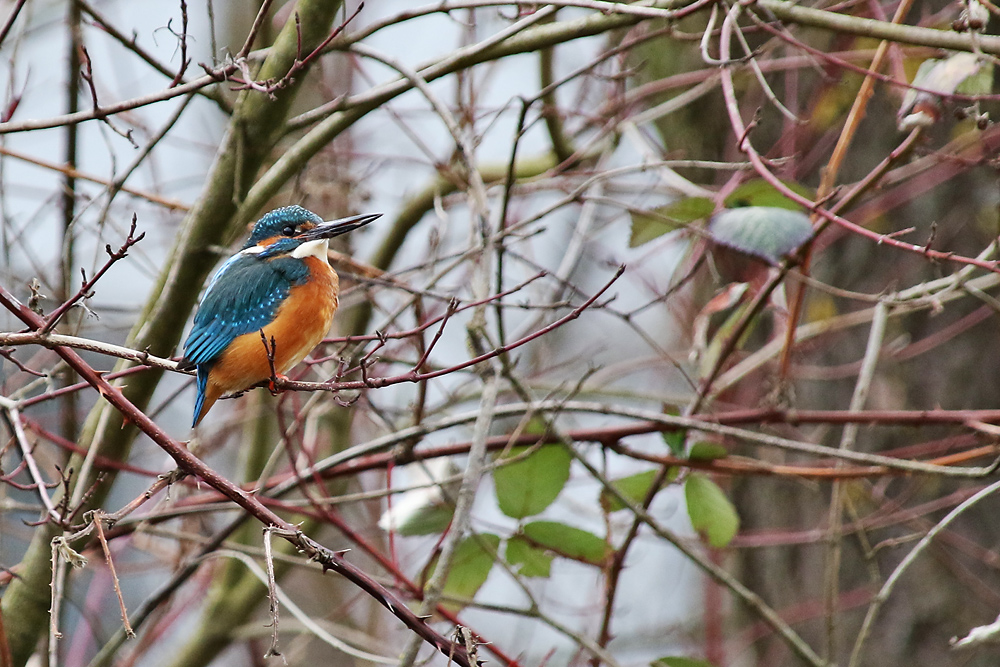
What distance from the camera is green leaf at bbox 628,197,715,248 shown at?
8.18 feet

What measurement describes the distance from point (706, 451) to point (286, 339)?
1173mm

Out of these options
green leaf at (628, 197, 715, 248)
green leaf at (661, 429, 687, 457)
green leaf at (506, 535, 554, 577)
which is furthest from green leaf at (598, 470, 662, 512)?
green leaf at (628, 197, 715, 248)

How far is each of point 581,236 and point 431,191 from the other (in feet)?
3.06

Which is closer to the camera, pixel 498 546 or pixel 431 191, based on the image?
pixel 498 546

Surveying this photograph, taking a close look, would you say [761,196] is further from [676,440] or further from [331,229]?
[331,229]

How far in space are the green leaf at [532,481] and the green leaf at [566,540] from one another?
47 mm

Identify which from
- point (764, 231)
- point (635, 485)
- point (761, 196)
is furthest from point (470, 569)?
point (761, 196)

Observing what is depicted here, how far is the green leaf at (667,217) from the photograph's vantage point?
2492 mm

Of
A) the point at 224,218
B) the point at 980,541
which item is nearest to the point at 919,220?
the point at 980,541

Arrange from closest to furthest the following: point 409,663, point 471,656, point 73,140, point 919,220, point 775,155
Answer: point 471,656 → point 409,663 → point 73,140 → point 919,220 → point 775,155

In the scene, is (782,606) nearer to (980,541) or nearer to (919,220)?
(980,541)

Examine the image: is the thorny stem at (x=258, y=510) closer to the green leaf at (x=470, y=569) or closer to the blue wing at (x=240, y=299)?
the blue wing at (x=240, y=299)

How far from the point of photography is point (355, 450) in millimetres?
2479

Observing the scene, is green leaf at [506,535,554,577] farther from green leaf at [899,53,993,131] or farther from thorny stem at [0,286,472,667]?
green leaf at [899,53,993,131]
